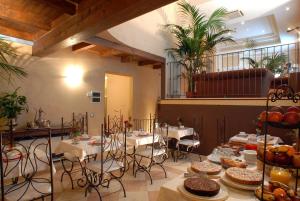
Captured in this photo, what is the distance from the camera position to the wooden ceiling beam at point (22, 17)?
2941 mm

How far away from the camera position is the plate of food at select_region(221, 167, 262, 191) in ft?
3.88

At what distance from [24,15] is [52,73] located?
5.59ft

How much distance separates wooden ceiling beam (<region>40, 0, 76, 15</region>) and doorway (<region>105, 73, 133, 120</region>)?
3831mm

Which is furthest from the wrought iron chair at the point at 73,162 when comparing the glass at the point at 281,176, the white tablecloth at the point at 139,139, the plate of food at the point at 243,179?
the glass at the point at 281,176

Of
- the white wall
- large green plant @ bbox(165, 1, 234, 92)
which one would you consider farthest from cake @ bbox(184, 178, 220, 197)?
large green plant @ bbox(165, 1, 234, 92)

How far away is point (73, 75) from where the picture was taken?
506 cm

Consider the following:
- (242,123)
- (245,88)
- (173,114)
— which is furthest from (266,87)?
(173,114)

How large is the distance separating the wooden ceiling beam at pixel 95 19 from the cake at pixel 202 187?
1.58 m

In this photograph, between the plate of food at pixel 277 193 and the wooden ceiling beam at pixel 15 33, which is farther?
the wooden ceiling beam at pixel 15 33

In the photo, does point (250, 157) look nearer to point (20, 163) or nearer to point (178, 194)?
point (178, 194)

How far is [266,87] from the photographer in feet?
16.2

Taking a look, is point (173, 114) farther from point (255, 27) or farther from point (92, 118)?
point (255, 27)

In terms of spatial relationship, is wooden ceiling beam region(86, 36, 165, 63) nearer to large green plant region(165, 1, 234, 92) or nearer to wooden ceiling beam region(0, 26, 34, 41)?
large green plant region(165, 1, 234, 92)

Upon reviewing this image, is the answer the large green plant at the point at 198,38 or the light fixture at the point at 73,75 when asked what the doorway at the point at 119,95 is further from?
the large green plant at the point at 198,38
